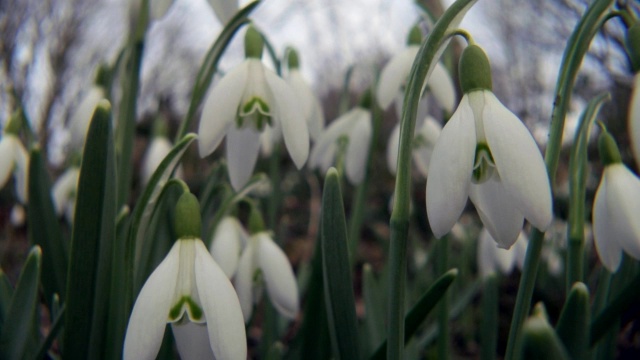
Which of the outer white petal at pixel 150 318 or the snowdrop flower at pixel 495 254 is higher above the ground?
the outer white petal at pixel 150 318

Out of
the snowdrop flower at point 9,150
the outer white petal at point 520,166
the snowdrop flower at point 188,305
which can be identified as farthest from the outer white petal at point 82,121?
the outer white petal at point 520,166

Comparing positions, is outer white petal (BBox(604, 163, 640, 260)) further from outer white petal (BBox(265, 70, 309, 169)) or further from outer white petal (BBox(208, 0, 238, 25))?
outer white petal (BBox(208, 0, 238, 25))

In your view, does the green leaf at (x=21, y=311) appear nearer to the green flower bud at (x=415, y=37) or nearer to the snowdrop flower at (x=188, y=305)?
the snowdrop flower at (x=188, y=305)

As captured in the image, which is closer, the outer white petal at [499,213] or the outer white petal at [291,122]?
the outer white petal at [499,213]

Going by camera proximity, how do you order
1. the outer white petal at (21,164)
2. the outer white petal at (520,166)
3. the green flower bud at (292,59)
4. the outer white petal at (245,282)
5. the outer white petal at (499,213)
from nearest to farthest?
the outer white petal at (520,166) → the outer white petal at (499,213) → the outer white petal at (245,282) → the outer white petal at (21,164) → the green flower bud at (292,59)

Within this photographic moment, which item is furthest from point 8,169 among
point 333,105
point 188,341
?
point 333,105

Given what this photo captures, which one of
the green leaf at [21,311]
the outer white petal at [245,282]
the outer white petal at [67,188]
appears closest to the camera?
the green leaf at [21,311]
